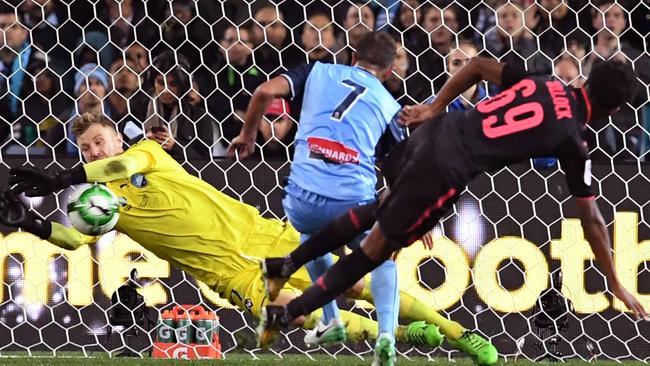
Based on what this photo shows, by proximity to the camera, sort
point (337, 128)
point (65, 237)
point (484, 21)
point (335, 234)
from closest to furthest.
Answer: point (335, 234)
point (337, 128)
point (65, 237)
point (484, 21)

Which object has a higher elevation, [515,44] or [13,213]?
[13,213]

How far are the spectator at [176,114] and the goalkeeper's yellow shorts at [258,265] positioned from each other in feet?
3.56

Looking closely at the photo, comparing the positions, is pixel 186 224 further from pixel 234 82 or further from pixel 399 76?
pixel 399 76

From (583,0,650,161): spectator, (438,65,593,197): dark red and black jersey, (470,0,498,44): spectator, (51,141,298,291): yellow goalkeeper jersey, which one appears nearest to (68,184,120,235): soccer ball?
(51,141,298,291): yellow goalkeeper jersey

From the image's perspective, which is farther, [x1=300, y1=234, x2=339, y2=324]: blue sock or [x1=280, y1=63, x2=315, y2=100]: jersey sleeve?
[x1=300, y1=234, x2=339, y2=324]: blue sock

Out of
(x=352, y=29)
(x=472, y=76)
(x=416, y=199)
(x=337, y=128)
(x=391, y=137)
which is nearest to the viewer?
(x=416, y=199)

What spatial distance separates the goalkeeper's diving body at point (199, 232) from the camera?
23.0 feet

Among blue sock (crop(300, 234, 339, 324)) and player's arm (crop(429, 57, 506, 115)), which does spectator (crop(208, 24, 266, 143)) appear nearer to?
blue sock (crop(300, 234, 339, 324))

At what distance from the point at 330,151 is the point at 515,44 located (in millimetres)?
2603

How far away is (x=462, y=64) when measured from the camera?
333 inches

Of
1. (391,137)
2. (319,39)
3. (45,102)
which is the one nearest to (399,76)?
(319,39)

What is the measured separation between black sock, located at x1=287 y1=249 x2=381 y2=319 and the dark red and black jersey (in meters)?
0.54

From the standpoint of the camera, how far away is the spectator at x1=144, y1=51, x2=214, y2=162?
8.27m

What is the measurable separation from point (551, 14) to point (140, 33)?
8.49ft
